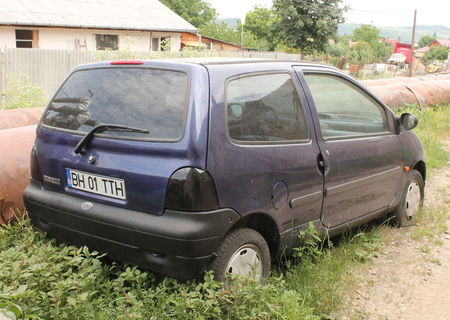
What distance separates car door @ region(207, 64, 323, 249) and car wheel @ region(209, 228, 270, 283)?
17 cm

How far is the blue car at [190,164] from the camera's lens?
10.3 ft

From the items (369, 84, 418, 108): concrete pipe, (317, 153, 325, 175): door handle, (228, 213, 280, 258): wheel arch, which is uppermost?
(317, 153, 325, 175): door handle

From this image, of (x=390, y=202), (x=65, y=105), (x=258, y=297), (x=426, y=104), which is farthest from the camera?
(x=426, y=104)

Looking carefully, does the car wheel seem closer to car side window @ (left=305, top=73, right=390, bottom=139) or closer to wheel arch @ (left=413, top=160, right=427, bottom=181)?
car side window @ (left=305, top=73, right=390, bottom=139)

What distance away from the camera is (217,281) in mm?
3254

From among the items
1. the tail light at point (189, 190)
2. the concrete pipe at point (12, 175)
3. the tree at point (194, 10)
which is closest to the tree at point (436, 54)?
the tree at point (194, 10)

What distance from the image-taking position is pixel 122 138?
333 centimetres

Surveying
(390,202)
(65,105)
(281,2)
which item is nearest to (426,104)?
(390,202)

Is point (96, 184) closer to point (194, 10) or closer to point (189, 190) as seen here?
point (189, 190)

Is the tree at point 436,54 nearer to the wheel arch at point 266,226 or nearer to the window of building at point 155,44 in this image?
the window of building at point 155,44

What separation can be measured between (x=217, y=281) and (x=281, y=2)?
4174 centimetres

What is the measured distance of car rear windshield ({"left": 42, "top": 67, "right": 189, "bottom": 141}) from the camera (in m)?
→ 3.26

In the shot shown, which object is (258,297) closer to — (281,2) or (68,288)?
(68,288)

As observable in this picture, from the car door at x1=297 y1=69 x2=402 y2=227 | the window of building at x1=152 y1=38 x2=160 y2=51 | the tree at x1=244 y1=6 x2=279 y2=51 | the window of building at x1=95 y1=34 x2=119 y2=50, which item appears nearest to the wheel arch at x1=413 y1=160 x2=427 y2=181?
the car door at x1=297 y1=69 x2=402 y2=227
